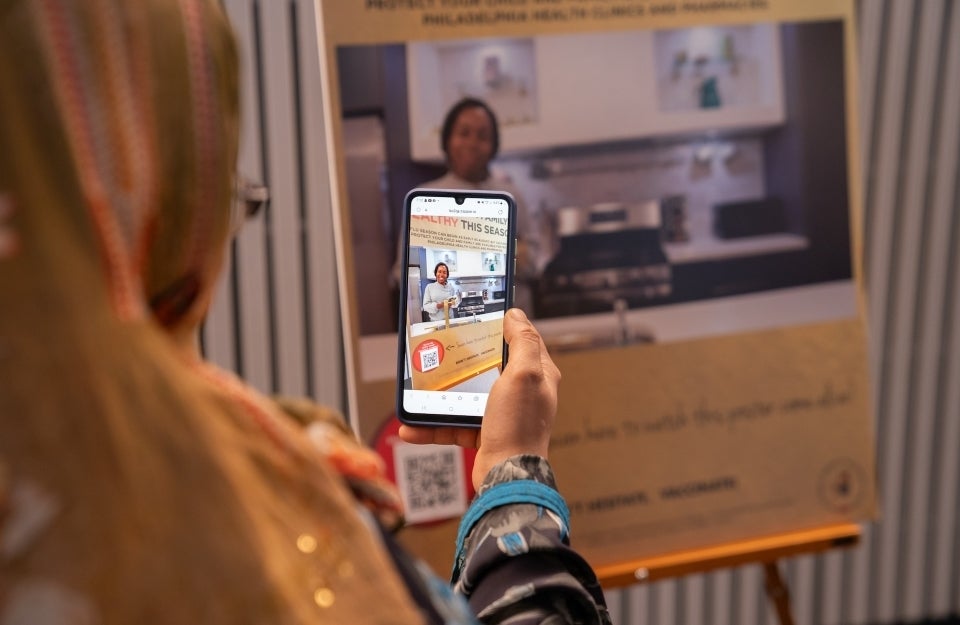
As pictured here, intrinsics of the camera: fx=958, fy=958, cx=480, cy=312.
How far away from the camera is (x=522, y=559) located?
0.64m

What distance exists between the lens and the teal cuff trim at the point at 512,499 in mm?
672

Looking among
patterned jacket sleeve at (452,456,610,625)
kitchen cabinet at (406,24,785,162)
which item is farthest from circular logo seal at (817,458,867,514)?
patterned jacket sleeve at (452,456,610,625)

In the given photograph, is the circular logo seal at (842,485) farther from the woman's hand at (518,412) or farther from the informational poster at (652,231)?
the woman's hand at (518,412)

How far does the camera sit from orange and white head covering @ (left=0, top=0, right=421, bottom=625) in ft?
1.24

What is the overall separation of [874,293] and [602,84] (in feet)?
3.60

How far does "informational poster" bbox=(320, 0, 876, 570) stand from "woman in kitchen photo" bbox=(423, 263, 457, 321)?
0.43 m

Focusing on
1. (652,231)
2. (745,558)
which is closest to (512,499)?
(652,231)

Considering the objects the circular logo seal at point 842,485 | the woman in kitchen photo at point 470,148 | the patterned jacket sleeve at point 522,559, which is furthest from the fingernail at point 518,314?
the circular logo seal at point 842,485

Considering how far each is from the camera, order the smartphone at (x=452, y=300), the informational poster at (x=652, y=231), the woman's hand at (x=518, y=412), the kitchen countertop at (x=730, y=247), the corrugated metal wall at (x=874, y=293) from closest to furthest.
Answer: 1. the woman's hand at (x=518, y=412)
2. the smartphone at (x=452, y=300)
3. the informational poster at (x=652, y=231)
4. the kitchen countertop at (x=730, y=247)
5. the corrugated metal wall at (x=874, y=293)

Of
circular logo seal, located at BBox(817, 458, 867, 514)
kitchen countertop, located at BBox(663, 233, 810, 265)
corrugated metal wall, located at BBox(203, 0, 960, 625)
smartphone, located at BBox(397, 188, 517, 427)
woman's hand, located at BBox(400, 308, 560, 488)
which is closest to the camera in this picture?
woman's hand, located at BBox(400, 308, 560, 488)

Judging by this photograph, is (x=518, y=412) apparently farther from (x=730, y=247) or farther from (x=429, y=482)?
(x=730, y=247)

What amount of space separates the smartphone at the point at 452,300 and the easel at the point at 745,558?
26.4 inches

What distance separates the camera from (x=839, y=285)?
1.58m

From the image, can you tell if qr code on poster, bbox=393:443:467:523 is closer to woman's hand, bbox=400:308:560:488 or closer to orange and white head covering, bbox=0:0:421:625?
woman's hand, bbox=400:308:560:488
